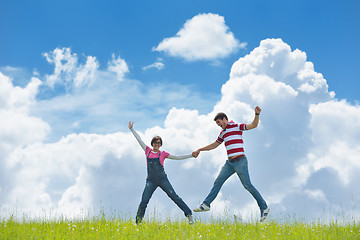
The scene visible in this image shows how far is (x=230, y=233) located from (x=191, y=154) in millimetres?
2606

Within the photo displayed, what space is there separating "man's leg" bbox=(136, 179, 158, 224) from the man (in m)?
1.36

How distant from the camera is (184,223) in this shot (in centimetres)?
1007

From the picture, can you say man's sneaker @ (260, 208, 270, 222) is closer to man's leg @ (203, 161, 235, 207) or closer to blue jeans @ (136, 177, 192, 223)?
man's leg @ (203, 161, 235, 207)

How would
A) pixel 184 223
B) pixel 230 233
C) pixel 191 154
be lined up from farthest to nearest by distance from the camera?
pixel 191 154 < pixel 184 223 < pixel 230 233

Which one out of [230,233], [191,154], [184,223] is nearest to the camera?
[230,233]

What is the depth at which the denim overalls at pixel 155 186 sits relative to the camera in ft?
32.9

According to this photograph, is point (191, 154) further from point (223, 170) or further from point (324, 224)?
A: point (324, 224)

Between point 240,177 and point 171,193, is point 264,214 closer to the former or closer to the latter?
point 240,177

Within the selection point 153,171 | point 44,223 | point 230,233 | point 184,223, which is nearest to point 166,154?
point 153,171

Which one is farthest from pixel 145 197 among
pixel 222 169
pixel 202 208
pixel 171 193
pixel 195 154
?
pixel 222 169

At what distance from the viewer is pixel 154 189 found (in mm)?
10102

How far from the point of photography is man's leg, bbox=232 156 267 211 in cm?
1016

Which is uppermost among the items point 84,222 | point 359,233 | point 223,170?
point 223,170

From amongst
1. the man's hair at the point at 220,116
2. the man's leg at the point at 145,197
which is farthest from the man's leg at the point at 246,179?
the man's leg at the point at 145,197
